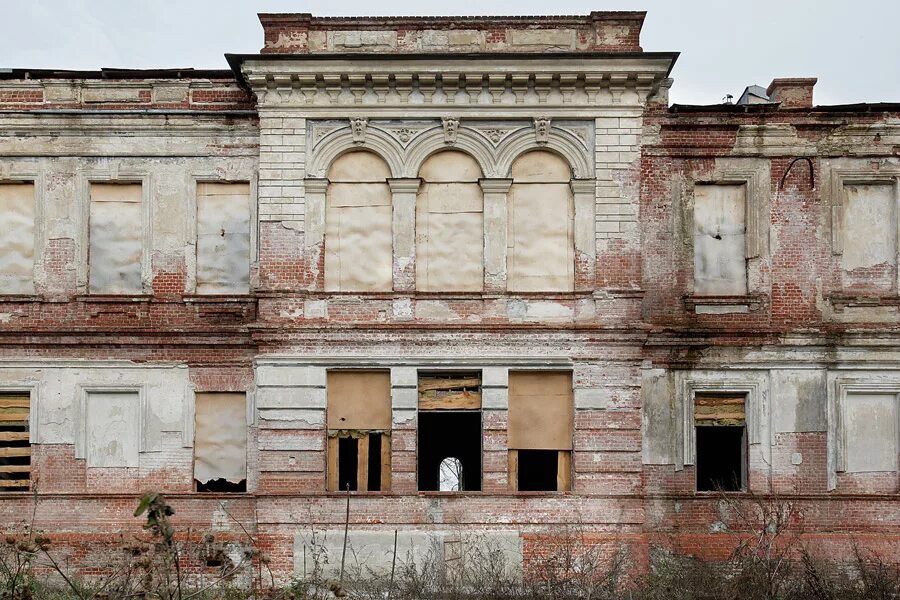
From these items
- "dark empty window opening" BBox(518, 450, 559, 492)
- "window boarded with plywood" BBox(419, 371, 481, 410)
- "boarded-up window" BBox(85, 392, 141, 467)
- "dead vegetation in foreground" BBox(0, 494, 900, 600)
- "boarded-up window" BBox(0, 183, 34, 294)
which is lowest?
"dead vegetation in foreground" BBox(0, 494, 900, 600)

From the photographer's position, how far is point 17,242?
16.7 m

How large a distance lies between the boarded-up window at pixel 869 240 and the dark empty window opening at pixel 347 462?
8630mm

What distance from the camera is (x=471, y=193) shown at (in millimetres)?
16016

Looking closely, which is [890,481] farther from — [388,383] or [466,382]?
[388,383]

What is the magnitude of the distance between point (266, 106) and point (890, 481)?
1190cm

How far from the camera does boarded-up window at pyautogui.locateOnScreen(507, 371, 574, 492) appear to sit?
15.7 metres

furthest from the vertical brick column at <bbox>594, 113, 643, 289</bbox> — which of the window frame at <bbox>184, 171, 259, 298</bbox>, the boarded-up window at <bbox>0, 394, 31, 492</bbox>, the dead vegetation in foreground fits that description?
the boarded-up window at <bbox>0, 394, 31, 492</bbox>

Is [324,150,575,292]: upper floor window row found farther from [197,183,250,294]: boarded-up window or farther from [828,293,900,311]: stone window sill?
[828,293,900,311]: stone window sill

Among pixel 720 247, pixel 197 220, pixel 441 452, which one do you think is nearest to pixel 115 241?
pixel 197 220

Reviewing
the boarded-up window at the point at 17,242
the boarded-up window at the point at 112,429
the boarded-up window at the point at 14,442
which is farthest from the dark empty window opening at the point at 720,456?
the boarded-up window at the point at 17,242

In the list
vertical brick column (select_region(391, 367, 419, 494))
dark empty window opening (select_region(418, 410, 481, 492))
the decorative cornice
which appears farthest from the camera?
dark empty window opening (select_region(418, 410, 481, 492))

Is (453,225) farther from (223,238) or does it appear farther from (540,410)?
(223,238)

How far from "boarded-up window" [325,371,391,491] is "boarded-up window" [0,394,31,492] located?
16.8 feet

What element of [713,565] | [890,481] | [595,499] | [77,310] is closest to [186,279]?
[77,310]
